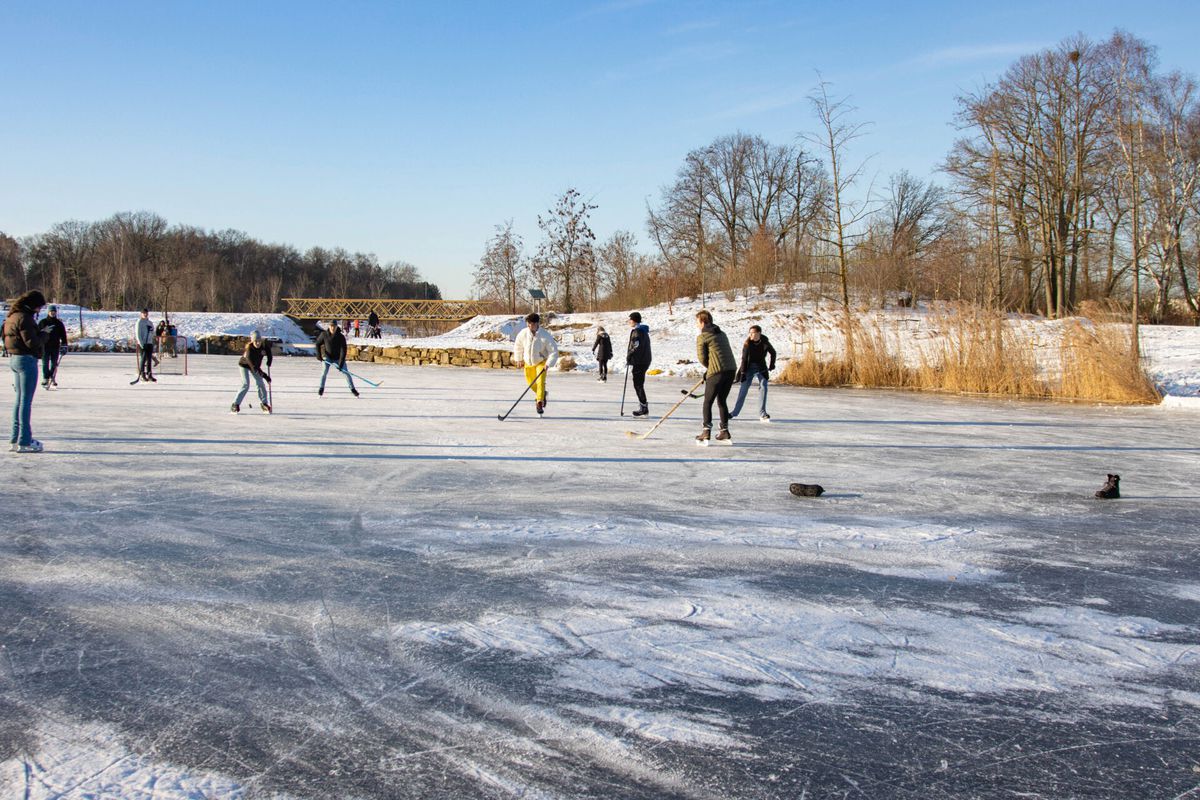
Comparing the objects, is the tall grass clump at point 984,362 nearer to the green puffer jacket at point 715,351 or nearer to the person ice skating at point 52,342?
the green puffer jacket at point 715,351

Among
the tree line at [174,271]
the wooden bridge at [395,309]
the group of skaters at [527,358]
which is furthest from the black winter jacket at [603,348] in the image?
the tree line at [174,271]

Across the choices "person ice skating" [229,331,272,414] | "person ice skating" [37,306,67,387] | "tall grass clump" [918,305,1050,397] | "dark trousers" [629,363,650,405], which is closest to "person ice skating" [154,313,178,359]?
"person ice skating" [37,306,67,387]

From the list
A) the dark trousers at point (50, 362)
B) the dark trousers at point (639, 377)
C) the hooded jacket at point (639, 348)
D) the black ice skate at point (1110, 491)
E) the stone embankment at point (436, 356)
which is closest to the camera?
the black ice skate at point (1110, 491)

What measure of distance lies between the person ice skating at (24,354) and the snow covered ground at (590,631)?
463mm

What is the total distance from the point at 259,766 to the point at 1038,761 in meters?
2.34

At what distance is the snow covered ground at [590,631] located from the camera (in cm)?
256

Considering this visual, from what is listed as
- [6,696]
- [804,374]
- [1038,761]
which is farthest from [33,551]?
[804,374]

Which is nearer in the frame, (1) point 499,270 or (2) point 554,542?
(2) point 554,542

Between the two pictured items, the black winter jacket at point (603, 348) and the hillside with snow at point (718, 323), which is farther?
the black winter jacket at point (603, 348)

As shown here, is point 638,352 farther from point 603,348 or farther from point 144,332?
point 144,332

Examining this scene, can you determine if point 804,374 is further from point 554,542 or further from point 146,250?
point 146,250

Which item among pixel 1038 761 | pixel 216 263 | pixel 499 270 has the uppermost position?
pixel 216 263

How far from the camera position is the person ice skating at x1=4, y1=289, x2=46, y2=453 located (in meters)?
8.41

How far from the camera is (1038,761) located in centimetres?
262
